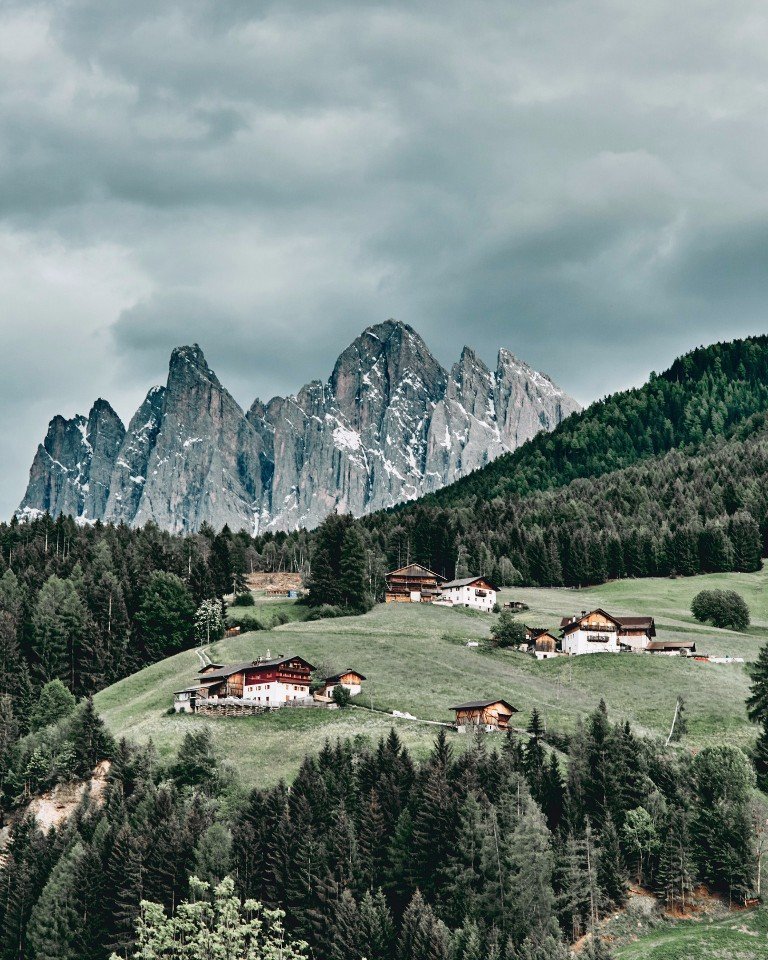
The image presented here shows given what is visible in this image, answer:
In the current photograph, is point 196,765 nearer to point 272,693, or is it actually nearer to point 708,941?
point 272,693

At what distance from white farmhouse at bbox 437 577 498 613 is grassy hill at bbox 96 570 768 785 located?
19.8ft

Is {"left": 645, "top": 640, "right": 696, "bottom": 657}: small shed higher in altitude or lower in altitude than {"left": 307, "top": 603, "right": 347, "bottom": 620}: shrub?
lower

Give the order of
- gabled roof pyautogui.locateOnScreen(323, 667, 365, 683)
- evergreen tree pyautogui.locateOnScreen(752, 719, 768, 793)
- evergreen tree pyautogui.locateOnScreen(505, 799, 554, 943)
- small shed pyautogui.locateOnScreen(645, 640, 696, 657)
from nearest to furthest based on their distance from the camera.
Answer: evergreen tree pyautogui.locateOnScreen(505, 799, 554, 943) → evergreen tree pyautogui.locateOnScreen(752, 719, 768, 793) → gabled roof pyautogui.locateOnScreen(323, 667, 365, 683) → small shed pyautogui.locateOnScreen(645, 640, 696, 657)

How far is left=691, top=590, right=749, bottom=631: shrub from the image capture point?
518 ft

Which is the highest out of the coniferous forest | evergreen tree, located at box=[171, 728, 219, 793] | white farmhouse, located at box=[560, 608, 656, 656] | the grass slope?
white farmhouse, located at box=[560, 608, 656, 656]

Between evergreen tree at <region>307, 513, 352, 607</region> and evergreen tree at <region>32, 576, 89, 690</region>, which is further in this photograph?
evergreen tree at <region>307, 513, 352, 607</region>

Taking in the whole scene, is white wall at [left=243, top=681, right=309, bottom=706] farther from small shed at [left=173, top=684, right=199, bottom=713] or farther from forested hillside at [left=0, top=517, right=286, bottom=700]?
forested hillside at [left=0, top=517, right=286, bottom=700]

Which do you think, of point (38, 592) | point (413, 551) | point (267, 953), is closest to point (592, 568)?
point (413, 551)

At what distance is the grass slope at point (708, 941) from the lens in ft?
224

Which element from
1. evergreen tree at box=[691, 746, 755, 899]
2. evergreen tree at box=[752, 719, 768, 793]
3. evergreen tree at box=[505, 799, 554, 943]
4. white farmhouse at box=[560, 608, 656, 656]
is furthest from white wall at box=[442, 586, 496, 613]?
evergreen tree at box=[505, 799, 554, 943]

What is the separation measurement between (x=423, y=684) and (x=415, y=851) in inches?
1562

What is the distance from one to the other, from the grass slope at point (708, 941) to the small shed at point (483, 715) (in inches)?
1180

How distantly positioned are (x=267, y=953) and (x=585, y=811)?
111ft

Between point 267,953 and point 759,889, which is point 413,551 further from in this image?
point 267,953
